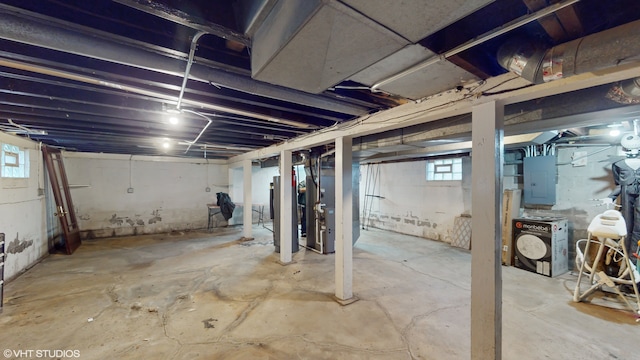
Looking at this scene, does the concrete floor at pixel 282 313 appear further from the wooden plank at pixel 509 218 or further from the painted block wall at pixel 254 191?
the painted block wall at pixel 254 191

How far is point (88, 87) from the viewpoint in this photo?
1991 millimetres

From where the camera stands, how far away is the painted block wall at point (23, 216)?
11.9 feet

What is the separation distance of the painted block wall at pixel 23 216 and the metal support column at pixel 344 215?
15.2 feet

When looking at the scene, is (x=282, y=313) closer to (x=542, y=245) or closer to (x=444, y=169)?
(x=542, y=245)

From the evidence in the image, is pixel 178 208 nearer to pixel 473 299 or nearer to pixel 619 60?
pixel 473 299

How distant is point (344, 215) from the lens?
2.97 m

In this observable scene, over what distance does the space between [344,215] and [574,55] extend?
2.24 metres

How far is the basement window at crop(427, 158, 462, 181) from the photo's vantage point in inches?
232

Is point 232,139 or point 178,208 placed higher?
point 232,139

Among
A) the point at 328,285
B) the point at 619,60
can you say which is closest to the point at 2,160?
the point at 328,285

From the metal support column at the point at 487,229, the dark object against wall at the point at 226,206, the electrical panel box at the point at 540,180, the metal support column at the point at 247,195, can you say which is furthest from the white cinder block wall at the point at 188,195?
the metal support column at the point at 487,229

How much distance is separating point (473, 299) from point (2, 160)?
19.4ft

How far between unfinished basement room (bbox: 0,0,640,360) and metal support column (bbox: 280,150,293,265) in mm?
36

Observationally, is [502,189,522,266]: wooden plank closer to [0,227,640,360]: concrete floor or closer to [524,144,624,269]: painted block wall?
[0,227,640,360]: concrete floor
